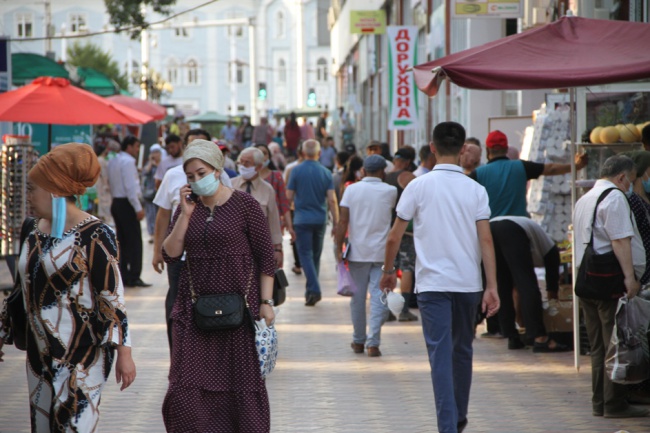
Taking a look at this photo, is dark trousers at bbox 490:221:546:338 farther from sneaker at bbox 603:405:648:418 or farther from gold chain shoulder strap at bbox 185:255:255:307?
gold chain shoulder strap at bbox 185:255:255:307

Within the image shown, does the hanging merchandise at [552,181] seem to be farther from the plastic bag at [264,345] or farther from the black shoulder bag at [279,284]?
the plastic bag at [264,345]

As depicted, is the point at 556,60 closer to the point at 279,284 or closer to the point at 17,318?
the point at 279,284

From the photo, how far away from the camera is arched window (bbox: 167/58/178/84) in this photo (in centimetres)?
9549

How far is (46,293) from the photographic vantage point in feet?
16.2

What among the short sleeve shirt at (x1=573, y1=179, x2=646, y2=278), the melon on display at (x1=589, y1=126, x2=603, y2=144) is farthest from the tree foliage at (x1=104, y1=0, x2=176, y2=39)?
the short sleeve shirt at (x1=573, y1=179, x2=646, y2=278)

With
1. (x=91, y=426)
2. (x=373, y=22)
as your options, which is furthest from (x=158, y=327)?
(x=373, y=22)

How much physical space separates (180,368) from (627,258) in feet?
10.3

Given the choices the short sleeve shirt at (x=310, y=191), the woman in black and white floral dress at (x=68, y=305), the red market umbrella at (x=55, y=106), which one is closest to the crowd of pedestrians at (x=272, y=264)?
the woman in black and white floral dress at (x=68, y=305)

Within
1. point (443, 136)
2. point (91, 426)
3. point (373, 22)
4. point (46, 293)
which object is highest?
point (373, 22)

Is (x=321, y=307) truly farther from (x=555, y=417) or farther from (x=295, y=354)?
(x=555, y=417)

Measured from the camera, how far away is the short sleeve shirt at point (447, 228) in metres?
6.54

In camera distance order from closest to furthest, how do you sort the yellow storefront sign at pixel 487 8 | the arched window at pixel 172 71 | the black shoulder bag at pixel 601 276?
1. the black shoulder bag at pixel 601 276
2. the yellow storefront sign at pixel 487 8
3. the arched window at pixel 172 71

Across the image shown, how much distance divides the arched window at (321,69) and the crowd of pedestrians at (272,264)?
282ft

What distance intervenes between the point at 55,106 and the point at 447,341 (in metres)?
8.45
